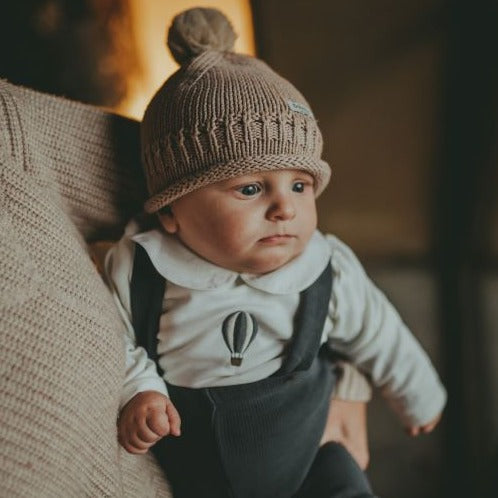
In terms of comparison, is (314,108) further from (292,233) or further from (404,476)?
(404,476)

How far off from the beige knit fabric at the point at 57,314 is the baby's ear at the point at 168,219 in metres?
0.07

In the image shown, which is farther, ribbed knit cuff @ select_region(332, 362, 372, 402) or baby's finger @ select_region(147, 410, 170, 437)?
ribbed knit cuff @ select_region(332, 362, 372, 402)

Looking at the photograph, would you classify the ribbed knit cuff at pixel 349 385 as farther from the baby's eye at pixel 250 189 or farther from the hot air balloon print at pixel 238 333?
the baby's eye at pixel 250 189

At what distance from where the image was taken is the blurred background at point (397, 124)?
1.23 m

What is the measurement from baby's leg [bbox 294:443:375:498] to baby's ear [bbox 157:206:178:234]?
39cm

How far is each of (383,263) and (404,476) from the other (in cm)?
55

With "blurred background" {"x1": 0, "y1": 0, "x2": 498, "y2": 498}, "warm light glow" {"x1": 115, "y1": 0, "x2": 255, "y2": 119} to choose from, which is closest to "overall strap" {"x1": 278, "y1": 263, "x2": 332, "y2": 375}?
"blurred background" {"x1": 0, "y1": 0, "x2": 498, "y2": 498}

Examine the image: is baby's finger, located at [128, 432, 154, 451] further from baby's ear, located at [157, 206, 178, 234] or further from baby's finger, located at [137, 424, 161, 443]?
baby's ear, located at [157, 206, 178, 234]

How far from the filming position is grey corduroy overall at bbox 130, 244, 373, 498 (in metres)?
0.72

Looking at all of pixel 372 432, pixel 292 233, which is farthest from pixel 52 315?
pixel 372 432

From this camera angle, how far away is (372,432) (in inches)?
56.6

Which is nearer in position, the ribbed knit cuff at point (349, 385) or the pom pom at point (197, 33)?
the pom pom at point (197, 33)

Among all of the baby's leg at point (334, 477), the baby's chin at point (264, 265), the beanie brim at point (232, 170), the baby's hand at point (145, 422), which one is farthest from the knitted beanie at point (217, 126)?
the baby's leg at point (334, 477)

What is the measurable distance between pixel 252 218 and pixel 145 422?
27 centimetres
